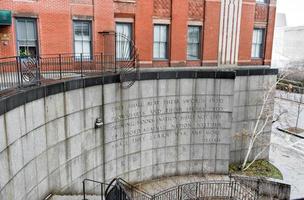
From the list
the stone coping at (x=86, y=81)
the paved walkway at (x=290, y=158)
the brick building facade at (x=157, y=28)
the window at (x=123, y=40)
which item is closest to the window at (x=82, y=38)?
the brick building facade at (x=157, y=28)

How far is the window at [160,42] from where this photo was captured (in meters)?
16.9

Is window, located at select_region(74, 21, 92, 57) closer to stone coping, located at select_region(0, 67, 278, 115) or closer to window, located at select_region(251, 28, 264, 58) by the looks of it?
stone coping, located at select_region(0, 67, 278, 115)

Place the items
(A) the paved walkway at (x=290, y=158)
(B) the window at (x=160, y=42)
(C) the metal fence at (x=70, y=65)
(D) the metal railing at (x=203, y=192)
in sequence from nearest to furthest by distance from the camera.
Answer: (C) the metal fence at (x=70, y=65) → (D) the metal railing at (x=203, y=192) → (A) the paved walkway at (x=290, y=158) → (B) the window at (x=160, y=42)

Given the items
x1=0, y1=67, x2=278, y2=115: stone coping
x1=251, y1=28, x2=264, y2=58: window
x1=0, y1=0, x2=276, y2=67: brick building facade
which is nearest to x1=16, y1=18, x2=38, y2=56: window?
x1=0, y1=0, x2=276, y2=67: brick building facade

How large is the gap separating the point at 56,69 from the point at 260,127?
13.0 m

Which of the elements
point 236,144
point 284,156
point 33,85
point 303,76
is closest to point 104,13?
point 33,85

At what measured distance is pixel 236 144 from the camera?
18.4 m

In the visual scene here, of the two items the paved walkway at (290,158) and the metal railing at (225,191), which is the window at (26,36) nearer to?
the metal railing at (225,191)

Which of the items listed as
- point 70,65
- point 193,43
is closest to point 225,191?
point 193,43

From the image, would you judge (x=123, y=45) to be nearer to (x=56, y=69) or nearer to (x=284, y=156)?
(x=56, y=69)

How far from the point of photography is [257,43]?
20266 mm

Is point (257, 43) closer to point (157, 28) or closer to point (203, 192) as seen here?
point (157, 28)

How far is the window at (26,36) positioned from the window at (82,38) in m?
1.92

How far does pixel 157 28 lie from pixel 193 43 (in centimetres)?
261
